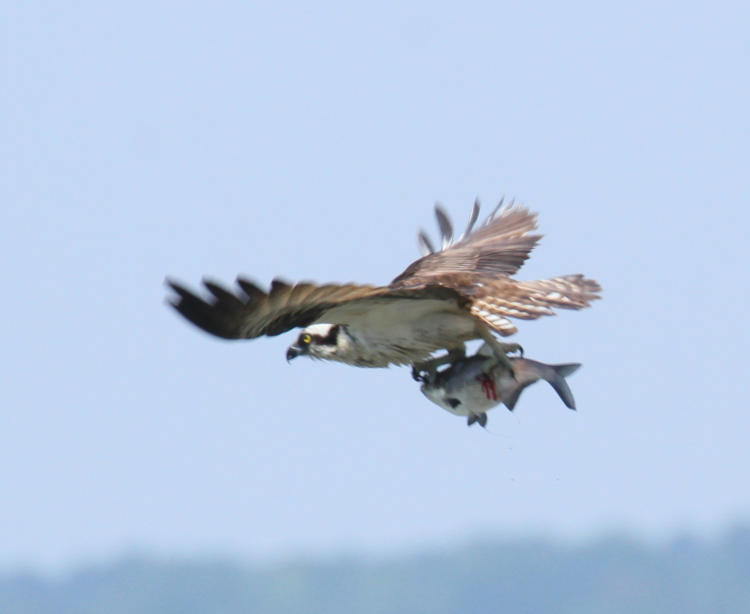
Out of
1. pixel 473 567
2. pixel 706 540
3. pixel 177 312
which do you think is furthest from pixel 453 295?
pixel 706 540

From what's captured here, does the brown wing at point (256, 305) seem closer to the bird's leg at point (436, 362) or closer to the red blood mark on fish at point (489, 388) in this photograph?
the red blood mark on fish at point (489, 388)

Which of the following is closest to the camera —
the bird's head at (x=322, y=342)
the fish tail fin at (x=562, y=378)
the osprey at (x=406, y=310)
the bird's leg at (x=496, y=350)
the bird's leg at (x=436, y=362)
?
the osprey at (x=406, y=310)

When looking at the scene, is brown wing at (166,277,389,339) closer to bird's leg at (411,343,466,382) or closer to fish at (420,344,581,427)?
fish at (420,344,581,427)

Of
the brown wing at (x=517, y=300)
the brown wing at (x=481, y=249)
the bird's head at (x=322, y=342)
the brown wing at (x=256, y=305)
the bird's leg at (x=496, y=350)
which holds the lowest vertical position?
the brown wing at (x=256, y=305)

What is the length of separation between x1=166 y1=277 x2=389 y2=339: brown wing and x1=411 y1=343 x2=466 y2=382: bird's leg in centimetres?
134

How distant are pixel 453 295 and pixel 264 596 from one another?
494 feet

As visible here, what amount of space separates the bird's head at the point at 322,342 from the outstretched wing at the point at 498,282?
41 centimetres

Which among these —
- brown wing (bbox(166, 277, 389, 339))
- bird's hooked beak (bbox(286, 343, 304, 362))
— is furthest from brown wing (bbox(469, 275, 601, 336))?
brown wing (bbox(166, 277, 389, 339))

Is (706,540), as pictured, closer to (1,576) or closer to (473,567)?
(473,567)

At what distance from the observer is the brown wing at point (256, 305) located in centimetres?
Result: 908

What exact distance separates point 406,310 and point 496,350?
0.52 meters

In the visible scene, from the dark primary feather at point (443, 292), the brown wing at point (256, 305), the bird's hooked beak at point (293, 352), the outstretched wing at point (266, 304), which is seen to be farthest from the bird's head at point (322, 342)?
the brown wing at point (256, 305)

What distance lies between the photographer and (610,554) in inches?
6836

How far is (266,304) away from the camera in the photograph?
30.4 feet
